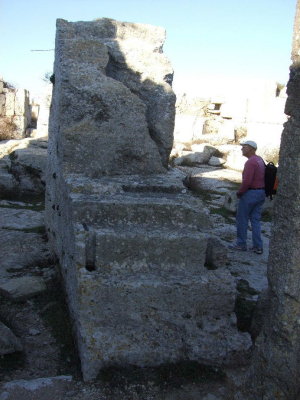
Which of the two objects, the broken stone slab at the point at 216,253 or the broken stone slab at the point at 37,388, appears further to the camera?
the broken stone slab at the point at 216,253

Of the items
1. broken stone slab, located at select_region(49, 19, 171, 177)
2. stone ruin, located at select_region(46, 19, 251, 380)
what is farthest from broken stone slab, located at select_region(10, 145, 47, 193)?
broken stone slab, located at select_region(49, 19, 171, 177)

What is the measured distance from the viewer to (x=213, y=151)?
1470 cm

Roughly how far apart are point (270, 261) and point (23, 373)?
83.2 inches

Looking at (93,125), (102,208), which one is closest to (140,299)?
(102,208)

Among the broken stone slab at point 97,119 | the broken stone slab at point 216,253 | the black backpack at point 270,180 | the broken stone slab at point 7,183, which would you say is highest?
→ the broken stone slab at point 97,119

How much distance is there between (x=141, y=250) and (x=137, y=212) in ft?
1.30

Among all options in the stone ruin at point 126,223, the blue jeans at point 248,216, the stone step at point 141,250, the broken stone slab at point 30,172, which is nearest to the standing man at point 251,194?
the blue jeans at point 248,216

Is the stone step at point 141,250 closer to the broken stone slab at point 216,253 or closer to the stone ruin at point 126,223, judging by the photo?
the stone ruin at point 126,223

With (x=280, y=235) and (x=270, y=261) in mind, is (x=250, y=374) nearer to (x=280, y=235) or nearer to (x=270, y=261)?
(x=270, y=261)

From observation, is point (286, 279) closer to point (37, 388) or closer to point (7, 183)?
point (37, 388)

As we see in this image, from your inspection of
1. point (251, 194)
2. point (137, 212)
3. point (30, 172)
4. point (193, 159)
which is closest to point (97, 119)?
point (137, 212)

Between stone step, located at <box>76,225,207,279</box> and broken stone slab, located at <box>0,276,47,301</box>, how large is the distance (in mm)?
1280

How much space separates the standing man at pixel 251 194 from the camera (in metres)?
5.86

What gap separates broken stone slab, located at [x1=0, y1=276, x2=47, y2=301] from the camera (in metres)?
4.50
